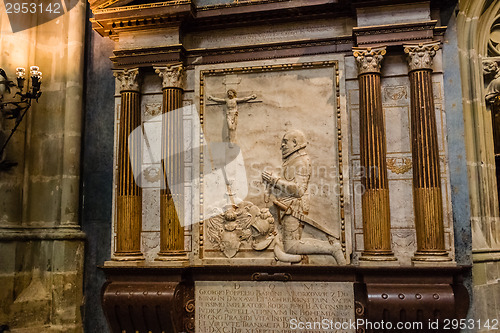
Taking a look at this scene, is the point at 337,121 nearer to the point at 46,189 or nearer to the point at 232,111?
the point at 232,111

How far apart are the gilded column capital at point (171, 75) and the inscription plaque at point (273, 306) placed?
7.81ft

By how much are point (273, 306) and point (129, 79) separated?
320 cm

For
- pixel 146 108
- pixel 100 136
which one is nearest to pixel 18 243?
pixel 100 136

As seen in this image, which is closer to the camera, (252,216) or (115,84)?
(252,216)

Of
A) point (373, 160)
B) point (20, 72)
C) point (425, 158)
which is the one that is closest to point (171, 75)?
point (20, 72)

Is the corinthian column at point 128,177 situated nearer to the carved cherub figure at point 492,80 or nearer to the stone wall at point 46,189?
the stone wall at point 46,189

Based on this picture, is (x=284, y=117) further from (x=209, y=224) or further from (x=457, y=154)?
(x=457, y=154)

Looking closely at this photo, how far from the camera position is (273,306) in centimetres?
525

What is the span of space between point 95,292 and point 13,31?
3.49 metres

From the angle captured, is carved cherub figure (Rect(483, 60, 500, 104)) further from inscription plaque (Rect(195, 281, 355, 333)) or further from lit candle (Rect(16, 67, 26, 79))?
lit candle (Rect(16, 67, 26, 79))

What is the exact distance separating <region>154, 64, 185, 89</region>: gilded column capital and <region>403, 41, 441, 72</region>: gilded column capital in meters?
2.66

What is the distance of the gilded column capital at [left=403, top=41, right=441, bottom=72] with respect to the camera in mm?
5082

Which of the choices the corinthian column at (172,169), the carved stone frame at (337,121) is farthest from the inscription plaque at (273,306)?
the corinthian column at (172,169)

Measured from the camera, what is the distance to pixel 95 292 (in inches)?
233
